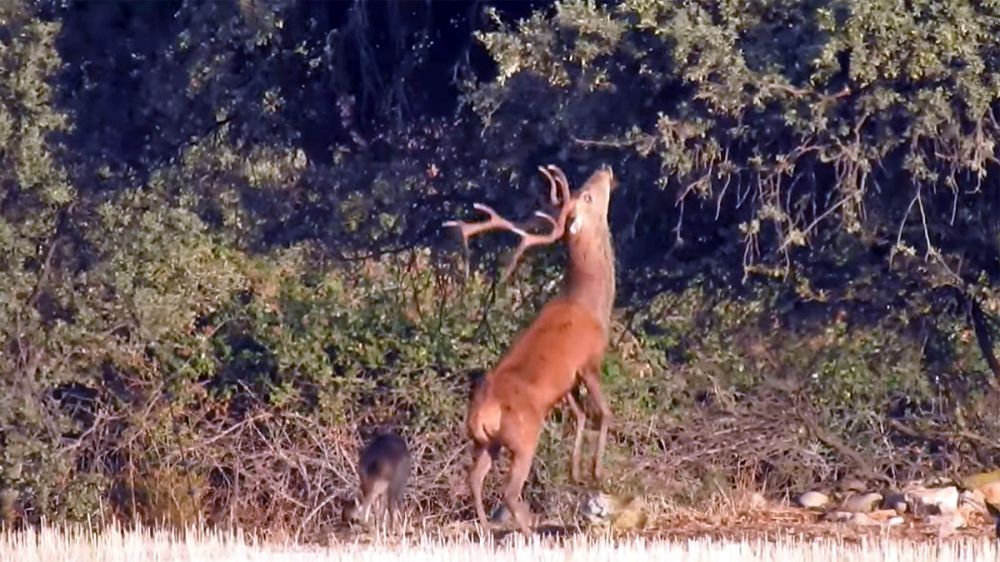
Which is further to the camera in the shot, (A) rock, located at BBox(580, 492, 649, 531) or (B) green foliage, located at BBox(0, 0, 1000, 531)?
(A) rock, located at BBox(580, 492, 649, 531)

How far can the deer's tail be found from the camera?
35.3 feet

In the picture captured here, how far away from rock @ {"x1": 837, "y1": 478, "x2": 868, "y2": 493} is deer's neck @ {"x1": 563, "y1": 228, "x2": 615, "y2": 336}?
6381mm

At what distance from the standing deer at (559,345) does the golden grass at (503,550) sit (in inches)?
20.3

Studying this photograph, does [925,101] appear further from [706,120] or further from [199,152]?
[199,152]

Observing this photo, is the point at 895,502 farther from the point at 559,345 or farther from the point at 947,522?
the point at 559,345

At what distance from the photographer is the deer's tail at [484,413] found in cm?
1077

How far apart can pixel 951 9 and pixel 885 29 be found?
0.38 meters

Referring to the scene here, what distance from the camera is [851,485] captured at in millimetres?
16734

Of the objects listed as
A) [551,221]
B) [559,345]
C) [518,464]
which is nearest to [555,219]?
[551,221]

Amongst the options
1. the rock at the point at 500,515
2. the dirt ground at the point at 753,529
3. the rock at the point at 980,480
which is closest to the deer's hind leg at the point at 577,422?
the dirt ground at the point at 753,529

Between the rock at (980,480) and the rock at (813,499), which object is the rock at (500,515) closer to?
the rock at (813,499)

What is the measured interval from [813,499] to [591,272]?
20.3 ft

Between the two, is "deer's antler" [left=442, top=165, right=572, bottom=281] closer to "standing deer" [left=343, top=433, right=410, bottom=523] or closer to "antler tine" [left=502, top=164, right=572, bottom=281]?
"antler tine" [left=502, top=164, right=572, bottom=281]

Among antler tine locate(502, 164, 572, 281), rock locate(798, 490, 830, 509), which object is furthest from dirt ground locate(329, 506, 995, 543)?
antler tine locate(502, 164, 572, 281)
